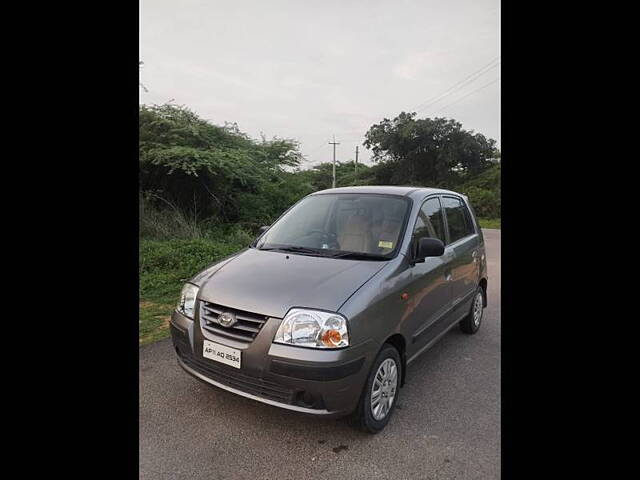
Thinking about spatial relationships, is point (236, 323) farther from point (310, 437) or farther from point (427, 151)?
point (427, 151)

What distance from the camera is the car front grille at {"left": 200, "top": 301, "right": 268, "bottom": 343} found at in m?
2.46

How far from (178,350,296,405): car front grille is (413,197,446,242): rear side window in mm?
1640

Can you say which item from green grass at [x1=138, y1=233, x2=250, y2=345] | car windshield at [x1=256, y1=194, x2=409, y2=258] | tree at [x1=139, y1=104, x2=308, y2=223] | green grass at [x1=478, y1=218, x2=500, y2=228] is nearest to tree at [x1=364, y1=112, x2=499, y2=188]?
green grass at [x1=478, y1=218, x2=500, y2=228]

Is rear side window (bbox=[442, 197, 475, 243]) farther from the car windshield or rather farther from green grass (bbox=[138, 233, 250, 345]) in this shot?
green grass (bbox=[138, 233, 250, 345])

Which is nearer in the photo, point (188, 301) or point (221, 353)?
point (221, 353)

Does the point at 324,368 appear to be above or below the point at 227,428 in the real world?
above

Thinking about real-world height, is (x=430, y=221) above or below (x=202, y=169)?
below

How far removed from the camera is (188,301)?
291 centimetres

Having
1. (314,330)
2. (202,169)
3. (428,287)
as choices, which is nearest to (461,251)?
(428,287)

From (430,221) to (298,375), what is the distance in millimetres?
1991
